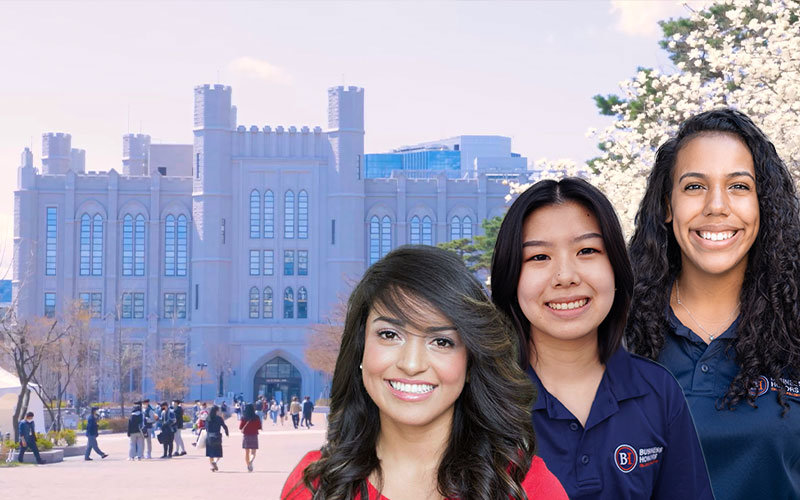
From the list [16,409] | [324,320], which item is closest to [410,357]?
[16,409]

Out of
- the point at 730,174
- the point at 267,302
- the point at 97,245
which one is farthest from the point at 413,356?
the point at 97,245

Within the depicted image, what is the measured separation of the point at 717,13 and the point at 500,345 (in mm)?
14106

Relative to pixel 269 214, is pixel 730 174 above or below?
below

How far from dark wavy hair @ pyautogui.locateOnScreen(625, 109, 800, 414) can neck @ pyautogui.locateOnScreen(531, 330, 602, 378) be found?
410mm

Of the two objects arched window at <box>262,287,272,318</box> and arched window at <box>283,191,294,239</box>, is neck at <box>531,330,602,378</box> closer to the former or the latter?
arched window at <box>262,287,272,318</box>

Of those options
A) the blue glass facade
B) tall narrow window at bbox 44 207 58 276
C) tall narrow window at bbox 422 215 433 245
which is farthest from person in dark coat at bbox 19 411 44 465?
the blue glass facade

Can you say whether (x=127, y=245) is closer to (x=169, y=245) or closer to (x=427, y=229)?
(x=169, y=245)

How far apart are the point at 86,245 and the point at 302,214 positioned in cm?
1193

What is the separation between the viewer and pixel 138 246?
2441 inches

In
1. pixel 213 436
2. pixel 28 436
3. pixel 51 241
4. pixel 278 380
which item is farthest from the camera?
pixel 51 241

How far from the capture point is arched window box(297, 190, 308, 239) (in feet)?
203

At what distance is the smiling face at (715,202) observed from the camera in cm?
302

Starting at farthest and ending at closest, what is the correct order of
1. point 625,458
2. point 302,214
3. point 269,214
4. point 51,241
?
1. point 269,214
2. point 302,214
3. point 51,241
4. point 625,458

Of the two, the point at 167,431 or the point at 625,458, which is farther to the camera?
the point at 167,431
